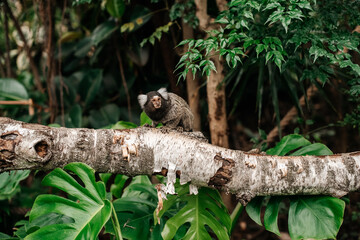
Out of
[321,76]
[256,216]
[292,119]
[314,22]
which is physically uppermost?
[314,22]

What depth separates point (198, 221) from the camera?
2.04 m

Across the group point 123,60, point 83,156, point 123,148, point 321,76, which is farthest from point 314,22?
point 123,60

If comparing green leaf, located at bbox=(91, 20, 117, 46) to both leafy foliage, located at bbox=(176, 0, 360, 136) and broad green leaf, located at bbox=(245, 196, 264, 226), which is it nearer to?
leafy foliage, located at bbox=(176, 0, 360, 136)

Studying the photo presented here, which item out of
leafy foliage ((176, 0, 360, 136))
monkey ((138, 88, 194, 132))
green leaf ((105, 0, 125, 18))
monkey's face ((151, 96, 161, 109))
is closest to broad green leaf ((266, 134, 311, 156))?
leafy foliage ((176, 0, 360, 136))

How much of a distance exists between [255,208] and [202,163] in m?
0.48

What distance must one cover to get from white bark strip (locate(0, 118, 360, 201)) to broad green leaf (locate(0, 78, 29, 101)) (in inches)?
75.3

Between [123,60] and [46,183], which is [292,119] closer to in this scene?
[123,60]

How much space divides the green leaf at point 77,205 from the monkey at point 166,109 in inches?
23.2

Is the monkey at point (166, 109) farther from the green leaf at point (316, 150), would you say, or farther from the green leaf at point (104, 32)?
the green leaf at point (104, 32)

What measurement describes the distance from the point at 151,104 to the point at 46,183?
0.75m

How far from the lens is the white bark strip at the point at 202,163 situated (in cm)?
191

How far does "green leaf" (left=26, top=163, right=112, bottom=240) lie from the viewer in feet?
5.71

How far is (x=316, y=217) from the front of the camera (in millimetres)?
1916

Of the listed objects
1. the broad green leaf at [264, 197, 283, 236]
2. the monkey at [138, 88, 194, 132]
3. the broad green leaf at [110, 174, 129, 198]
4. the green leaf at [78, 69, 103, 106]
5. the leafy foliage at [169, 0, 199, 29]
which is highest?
the leafy foliage at [169, 0, 199, 29]
